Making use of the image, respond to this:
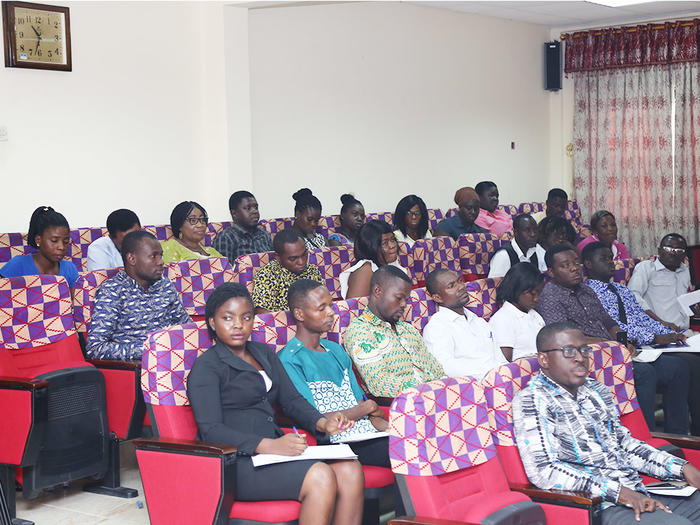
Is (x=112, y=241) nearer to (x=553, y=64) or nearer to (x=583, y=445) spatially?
(x=583, y=445)

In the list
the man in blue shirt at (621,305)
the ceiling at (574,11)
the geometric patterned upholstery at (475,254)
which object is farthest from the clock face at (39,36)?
the ceiling at (574,11)

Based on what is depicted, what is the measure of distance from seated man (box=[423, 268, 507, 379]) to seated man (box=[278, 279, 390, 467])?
63 cm

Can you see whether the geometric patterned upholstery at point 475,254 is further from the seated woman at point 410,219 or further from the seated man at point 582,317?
the seated man at point 582,317

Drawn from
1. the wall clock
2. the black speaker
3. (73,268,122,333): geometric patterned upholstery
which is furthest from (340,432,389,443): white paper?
the black speaker

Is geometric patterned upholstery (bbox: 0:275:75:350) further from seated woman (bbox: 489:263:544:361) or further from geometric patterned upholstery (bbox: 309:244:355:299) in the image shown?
seated woman (bbox: 489:263:544:361)

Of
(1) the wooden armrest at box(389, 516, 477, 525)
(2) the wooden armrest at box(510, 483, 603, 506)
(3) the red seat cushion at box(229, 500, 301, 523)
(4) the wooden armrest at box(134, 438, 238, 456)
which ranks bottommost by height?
(3) the red seat cushion at box(229, 500, 301, 523)

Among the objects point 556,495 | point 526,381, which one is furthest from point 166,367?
point 556,495

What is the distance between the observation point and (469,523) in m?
2.69

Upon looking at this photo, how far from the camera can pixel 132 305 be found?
4.37m

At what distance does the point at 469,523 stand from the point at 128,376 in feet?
6.69

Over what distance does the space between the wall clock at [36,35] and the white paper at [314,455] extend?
4.40m

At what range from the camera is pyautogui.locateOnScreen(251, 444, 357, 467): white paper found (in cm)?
312

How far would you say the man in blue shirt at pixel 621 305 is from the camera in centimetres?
533

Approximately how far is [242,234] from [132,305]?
7.41ft
